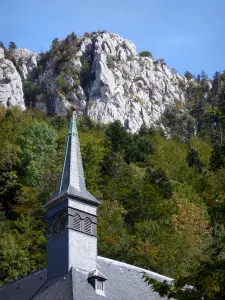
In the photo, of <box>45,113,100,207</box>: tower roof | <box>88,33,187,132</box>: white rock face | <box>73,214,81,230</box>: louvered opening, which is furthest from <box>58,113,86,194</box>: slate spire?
<box>88,33,187,132</box>: white rock face

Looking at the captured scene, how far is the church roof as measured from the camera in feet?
107

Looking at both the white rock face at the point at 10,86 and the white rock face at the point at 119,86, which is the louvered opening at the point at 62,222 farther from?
the white rock face at the point at 10,86

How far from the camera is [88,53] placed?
11706 cm

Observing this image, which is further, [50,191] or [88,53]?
[88,53]

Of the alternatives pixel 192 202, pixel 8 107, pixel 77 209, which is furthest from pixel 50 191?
pixel 8 107

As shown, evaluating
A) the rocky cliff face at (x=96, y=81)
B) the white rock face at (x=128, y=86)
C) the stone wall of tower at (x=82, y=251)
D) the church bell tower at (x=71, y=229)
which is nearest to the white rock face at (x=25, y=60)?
the rocky cliff face at (x=96, y=81)

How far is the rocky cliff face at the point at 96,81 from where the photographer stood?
108125 mm

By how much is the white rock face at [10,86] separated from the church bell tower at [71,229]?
7038 centimetres

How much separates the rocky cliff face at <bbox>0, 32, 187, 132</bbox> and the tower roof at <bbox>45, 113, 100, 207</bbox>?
67418 mm

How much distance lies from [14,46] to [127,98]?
79.9 ft

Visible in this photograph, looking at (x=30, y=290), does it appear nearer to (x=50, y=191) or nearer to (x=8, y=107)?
(x=50, y=191)

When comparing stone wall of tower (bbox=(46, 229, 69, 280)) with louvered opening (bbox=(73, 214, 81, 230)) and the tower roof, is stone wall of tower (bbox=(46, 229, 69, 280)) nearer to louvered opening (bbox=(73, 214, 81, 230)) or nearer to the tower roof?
louvered opening (bbox=(73, 214, 81, 230))

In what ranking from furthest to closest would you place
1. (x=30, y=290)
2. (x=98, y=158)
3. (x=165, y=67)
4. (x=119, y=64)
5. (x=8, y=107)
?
(x=165, y=67) < (x=119, y=64) < (x=8, y=107) < (x=98, y=158) < (x=30, y=290)

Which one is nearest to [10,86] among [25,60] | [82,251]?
[25,60]
